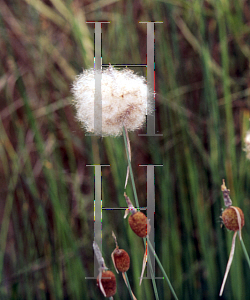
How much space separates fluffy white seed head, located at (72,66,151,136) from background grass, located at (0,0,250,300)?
0.18 ft

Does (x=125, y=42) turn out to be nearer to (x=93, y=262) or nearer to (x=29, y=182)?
(x=29, y=182)

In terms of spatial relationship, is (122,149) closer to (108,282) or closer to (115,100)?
(115,100)

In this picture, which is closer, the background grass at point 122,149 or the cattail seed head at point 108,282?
the cattail seed head at point 108,282

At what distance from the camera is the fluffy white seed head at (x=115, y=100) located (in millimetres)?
566

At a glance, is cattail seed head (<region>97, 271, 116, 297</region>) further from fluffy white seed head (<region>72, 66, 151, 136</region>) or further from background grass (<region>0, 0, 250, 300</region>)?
fluffy white seed head (<region>72, 66, 151, 136</region>)

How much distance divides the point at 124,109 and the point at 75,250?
1.11ft

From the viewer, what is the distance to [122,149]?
651 mm

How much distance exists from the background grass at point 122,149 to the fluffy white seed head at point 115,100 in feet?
0.18

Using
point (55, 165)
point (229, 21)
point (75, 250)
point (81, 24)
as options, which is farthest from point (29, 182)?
point (229, 21)

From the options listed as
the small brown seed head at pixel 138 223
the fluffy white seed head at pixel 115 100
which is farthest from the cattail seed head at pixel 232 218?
the fluffy white seed head at pixel 115 100

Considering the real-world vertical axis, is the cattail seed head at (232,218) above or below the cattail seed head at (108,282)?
above

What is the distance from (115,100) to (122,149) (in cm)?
13

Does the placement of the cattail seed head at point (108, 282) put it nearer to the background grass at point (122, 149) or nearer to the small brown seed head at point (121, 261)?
the small brown seed head at point (121, 261)

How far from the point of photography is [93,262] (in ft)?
2.16
